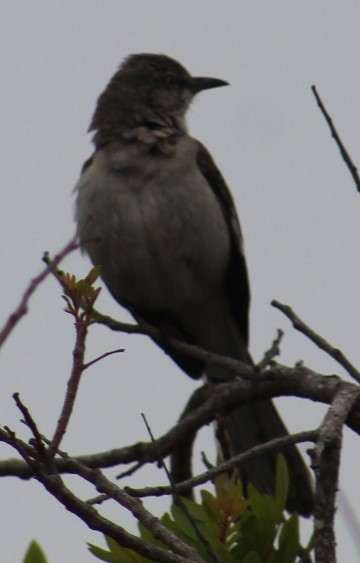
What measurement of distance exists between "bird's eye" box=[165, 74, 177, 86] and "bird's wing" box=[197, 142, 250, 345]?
102cm

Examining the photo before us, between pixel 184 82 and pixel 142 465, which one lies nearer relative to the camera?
pixel 142 465

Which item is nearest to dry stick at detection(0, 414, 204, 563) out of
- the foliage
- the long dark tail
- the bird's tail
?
the foliage

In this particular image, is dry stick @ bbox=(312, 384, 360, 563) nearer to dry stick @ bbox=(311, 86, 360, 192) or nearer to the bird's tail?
dry stick @ bbox=(311, 86, 360, 192)

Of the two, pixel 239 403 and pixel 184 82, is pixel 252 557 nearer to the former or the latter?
pixel 239 403

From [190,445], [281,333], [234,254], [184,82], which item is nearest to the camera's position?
[281,333]

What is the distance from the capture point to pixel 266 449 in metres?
2.88

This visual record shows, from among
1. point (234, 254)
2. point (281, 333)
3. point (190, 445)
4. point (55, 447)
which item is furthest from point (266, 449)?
point (234, 254)

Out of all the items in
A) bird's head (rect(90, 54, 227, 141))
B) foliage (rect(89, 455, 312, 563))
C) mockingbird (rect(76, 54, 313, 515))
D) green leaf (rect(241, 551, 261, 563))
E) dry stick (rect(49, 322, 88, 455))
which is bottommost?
green leaf (rect(241, 551, 261, 563))

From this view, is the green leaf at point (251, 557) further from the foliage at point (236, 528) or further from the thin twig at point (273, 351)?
the thin twig at point (273, 351)

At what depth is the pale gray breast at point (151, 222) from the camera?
6.27 metres

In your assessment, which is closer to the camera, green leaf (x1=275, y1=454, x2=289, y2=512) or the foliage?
the foliage

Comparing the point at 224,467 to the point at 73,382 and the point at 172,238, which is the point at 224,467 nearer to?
the point at 73,382

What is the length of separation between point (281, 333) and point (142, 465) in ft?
3.03

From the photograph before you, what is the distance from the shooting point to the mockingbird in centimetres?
627
